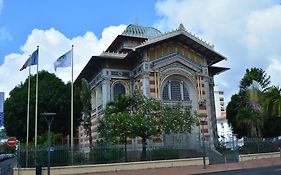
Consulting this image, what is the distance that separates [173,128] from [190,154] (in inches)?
109

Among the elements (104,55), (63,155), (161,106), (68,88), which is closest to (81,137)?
(68,88)

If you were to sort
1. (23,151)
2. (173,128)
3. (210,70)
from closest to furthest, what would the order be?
(23,151) < (173,128) < (210,70)

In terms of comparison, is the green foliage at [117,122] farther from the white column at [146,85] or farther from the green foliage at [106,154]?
the white column at [146,85]

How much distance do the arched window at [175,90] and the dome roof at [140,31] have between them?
7767mm

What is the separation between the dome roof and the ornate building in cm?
513

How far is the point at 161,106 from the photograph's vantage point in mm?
33438

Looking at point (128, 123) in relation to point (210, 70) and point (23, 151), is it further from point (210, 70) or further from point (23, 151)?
point (210, 70)

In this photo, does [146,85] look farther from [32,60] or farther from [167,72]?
[32,60]

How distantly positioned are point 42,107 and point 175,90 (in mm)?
14256

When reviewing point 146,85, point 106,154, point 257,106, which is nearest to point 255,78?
point 257,106

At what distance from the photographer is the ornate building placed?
38.5m

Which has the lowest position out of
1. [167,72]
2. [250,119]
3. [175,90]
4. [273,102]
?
[250,119]

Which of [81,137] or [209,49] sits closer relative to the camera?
[209,49]

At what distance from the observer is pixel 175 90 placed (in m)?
40.4
